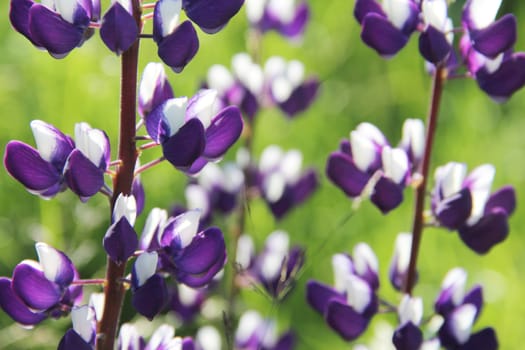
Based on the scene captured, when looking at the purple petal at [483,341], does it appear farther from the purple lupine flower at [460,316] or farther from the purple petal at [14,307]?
the purple petal at [14,307]

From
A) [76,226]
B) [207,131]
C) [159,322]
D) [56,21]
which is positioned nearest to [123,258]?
[207,131]

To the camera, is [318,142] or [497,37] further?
[318,142]

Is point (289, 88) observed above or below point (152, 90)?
below

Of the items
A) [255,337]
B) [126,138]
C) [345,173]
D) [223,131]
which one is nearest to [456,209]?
[345,173]

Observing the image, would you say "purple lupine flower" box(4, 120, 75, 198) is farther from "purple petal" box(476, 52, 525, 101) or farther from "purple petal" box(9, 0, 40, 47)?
"purple petal" box(476, 52, 525, 101)

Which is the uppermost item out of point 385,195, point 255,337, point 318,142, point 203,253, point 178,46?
point 178,46

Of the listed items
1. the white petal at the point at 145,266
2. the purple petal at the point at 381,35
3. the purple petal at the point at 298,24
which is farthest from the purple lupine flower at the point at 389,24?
the purple petal at the point at 298,24

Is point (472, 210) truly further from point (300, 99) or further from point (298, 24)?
point (298, 24)
